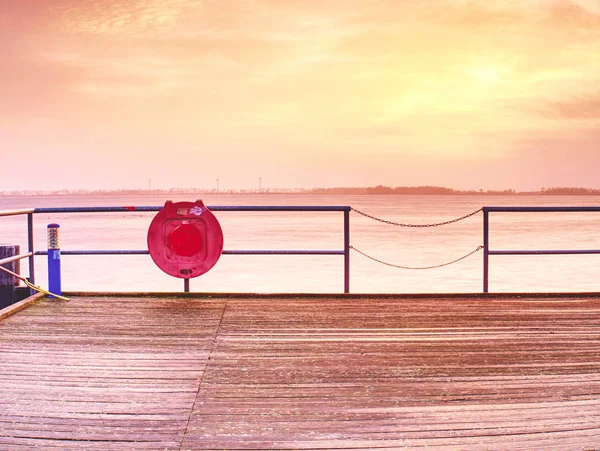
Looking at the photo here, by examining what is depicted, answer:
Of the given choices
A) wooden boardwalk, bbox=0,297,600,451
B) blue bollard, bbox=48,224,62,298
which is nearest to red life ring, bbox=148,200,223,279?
wooden boardwalk, bbox=0,297,600,451

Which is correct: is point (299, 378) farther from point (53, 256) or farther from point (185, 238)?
point (53, 256)

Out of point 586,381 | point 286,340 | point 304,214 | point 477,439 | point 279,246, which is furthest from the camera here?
point 304,214

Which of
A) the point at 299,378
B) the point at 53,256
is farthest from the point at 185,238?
the point at 299,378

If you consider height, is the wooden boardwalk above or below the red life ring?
below

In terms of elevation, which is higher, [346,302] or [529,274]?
[346,302]

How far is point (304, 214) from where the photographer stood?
67812mm

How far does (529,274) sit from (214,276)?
8.82 meters

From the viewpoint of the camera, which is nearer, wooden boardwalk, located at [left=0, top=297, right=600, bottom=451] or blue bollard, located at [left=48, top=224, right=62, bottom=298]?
wooden boardwalk, located at [left=0, top=297, right=600, bottom=451]

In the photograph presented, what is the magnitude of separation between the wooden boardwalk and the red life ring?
49 cm

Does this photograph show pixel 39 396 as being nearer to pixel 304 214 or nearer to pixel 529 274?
pixel 529 274

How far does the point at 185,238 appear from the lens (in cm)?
525

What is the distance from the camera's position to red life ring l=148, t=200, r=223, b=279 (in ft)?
17.1

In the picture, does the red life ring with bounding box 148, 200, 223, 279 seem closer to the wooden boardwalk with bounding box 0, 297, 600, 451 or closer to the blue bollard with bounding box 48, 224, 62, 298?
the wooden boardwalk with bounding box 0, 297, 600, 451

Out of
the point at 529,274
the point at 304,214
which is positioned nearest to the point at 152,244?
the point at 529,274
